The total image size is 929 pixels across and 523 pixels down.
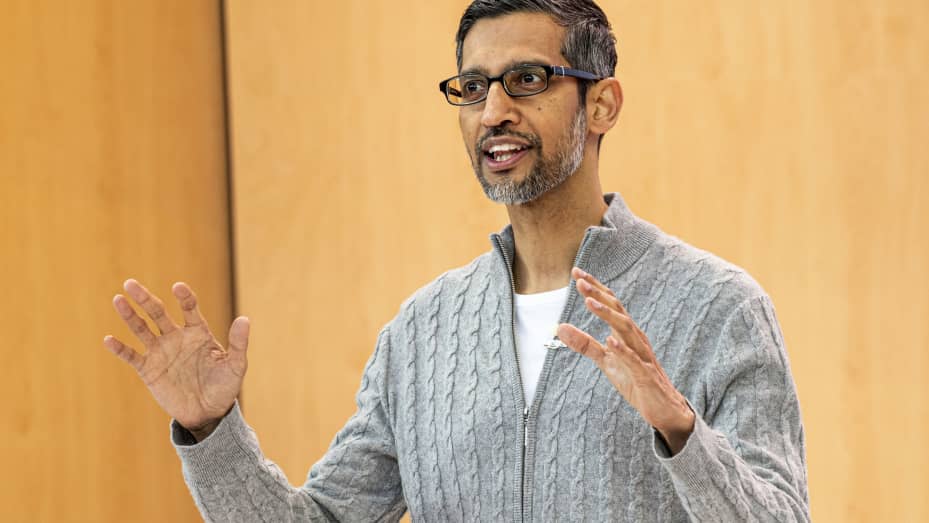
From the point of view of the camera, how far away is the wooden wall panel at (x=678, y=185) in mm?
2793

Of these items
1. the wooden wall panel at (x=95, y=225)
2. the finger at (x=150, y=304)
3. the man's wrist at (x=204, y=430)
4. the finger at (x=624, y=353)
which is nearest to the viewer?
the finger at (x=624, y=353)

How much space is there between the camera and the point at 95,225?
3.03m

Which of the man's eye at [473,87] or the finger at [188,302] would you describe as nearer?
the finger at [188,302]

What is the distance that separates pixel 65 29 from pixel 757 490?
2229 millimetres

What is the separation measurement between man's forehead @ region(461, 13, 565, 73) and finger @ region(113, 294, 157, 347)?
625 millimetres

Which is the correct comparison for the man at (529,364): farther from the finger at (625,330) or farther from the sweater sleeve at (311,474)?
the finger at (625,330)

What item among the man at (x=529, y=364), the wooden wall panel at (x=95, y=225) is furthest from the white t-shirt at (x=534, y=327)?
the wooden wall panel at (x=95, y=225)

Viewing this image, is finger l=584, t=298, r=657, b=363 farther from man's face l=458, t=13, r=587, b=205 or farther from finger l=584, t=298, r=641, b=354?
man's face l=458, t=13, r=587, b=205

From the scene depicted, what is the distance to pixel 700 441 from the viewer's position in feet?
4.56

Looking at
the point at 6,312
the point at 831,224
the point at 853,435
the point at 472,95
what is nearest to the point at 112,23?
the point at 6,312

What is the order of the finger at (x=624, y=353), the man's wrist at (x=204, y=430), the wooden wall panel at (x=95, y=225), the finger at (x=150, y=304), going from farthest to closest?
the wooden wall panel at (x=95, y=225) < the man's wrist at (x=204, y=430) < the finger at (x=150, y=304) < the finger at (x=624, y=353)

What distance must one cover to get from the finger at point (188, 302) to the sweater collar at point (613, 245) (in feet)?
1.88

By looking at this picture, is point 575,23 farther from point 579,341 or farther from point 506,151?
point 579,341

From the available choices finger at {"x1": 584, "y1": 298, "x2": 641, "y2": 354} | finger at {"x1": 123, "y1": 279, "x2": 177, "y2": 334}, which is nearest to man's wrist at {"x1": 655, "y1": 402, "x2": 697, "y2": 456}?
finger at {"x1": 584, "y1": 298, "x2": 641, "y2": 354}
